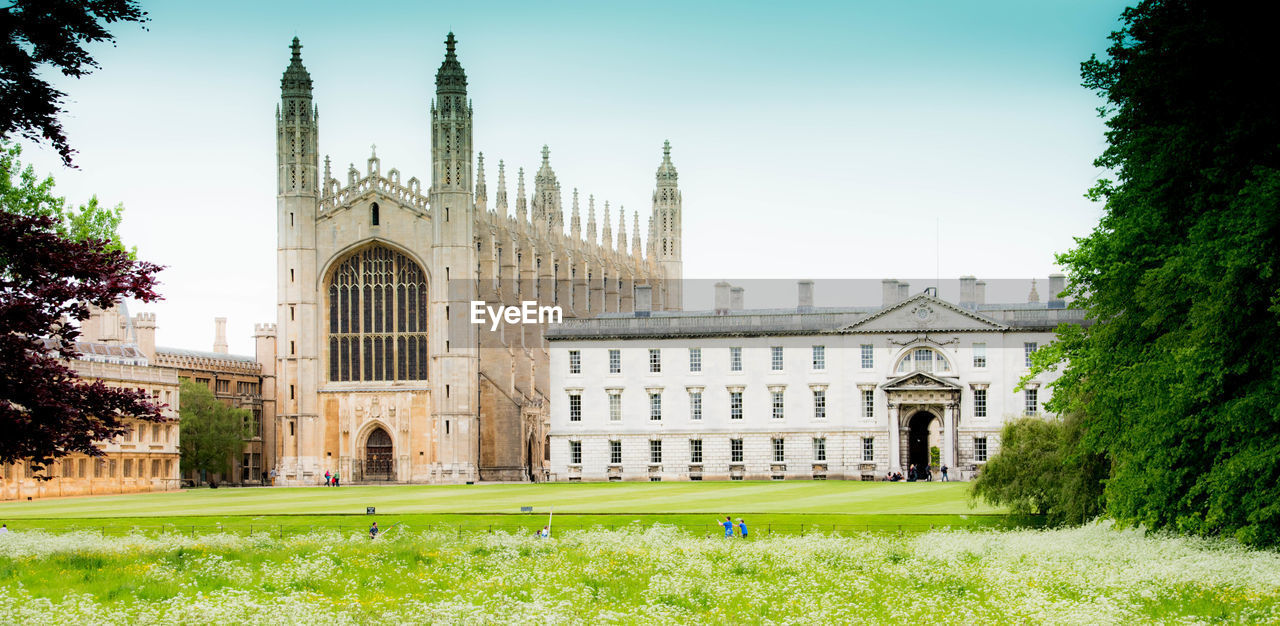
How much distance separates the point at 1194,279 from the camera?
25406 mm

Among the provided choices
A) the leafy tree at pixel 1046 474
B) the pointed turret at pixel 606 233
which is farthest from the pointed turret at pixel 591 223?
the leafy tree at pixel 1046 474

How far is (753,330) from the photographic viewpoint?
73250 mm

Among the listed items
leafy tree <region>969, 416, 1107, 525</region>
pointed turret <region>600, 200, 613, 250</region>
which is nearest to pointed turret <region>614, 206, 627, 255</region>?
pointed turret <region>600, 200, 613, 250</region>

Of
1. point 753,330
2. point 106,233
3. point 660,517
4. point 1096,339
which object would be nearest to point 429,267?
point 753,330

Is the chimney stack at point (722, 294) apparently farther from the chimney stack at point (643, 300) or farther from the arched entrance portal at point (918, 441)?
the arched entrance portal at point (918, 441)

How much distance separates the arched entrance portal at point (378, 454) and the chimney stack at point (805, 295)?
72.2 feet

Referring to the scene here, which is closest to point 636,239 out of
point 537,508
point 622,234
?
point 622,234

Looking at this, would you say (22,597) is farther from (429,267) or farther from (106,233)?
(429,267)

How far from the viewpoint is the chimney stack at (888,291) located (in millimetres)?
73562

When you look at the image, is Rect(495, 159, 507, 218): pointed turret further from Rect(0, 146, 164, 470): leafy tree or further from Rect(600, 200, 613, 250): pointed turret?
Rect(0, 146, 164, 470): leafy tree

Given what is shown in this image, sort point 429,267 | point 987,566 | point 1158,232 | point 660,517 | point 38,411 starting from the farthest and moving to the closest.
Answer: point 429,267 < point 660,517 < point 1158,232 < point 987,566 < point 38,411

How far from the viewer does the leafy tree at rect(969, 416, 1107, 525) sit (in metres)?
34.7

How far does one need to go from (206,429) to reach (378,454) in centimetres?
982

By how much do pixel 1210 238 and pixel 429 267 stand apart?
5585 centimetres
